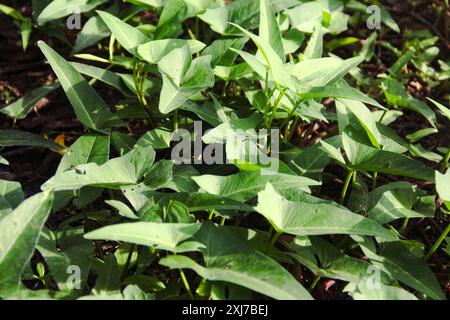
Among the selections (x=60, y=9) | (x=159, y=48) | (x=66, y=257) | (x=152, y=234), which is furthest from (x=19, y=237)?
(x=60, y=9)

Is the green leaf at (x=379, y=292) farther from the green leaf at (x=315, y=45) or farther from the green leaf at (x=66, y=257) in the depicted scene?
the green leaf at (x=315, y=45)

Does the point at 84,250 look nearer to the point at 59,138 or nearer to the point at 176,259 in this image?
the point at 176,259

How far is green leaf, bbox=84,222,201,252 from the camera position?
47.1 inches

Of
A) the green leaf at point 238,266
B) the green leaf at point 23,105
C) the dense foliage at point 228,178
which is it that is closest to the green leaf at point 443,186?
the dense foliage at point 228,178

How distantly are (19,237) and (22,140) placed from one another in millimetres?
629

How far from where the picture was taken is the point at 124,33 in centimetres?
176

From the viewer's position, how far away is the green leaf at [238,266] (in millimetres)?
1204

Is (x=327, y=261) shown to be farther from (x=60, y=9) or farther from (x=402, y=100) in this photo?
(x=60, y=9)

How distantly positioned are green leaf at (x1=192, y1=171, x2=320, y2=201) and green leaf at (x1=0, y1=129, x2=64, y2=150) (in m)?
0.60

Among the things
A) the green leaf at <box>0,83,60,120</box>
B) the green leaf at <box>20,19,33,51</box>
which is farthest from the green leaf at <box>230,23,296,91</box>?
the green leaf at <box>20,19,33,51</box>

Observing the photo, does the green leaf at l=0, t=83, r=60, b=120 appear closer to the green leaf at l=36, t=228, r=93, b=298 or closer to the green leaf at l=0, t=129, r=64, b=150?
the green leaf at l=0, t=129, r=64, b=150

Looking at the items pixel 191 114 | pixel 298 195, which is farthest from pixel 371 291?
pixel 191 114
